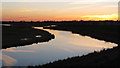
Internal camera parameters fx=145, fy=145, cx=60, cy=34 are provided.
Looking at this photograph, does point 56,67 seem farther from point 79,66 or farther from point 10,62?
point 10,62

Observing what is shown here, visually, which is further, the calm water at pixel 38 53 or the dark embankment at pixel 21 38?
the dark embankment at pixel 21 38

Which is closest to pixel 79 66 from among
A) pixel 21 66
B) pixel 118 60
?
pixel 118 60

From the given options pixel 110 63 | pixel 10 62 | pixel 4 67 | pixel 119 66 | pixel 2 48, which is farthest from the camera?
pixel 2 48

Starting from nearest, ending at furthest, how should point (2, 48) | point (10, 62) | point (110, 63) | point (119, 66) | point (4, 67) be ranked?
point (119, 66) → point (110, 63) → point (4, 67) → point (10, 62) → point (2, 48)

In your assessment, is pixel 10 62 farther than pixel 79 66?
Yes

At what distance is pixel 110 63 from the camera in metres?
13.4

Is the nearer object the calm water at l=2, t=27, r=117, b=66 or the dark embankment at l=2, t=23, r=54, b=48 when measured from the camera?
the calm water at l=2, t=27, r=117, b=66

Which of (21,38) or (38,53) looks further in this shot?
(21,38)

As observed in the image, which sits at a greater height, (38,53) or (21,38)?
(38,53)

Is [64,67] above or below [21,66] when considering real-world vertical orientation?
above

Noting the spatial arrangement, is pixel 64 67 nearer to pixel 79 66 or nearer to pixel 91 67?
pixel 79 66

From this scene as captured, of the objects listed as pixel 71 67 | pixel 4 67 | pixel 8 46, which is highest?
pixel 71 67

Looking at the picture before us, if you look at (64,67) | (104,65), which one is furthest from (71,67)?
(104,65)

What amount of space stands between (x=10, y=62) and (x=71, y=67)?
9.11m
